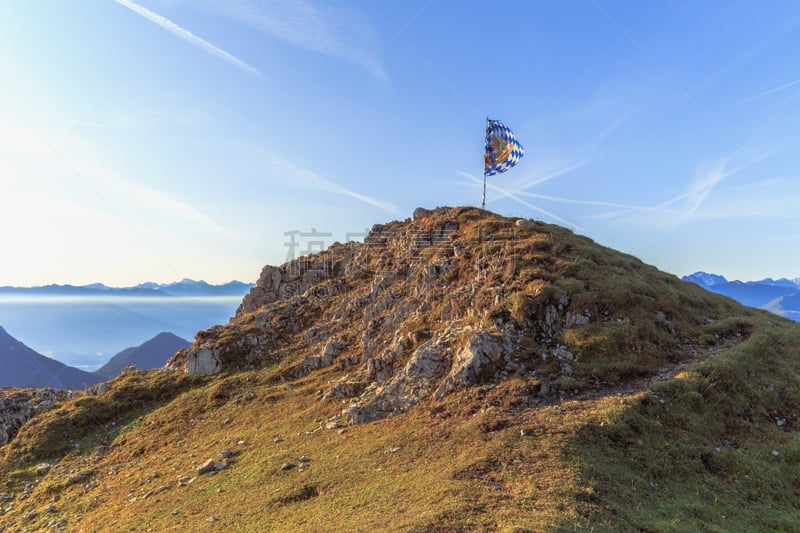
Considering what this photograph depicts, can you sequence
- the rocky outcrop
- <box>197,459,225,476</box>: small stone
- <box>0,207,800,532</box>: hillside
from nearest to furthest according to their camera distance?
<box>0,207,800,532</box>: hillside
<box>197,459,225,476</box>: small stone
the rocky outcrop

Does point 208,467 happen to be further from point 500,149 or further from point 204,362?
point 500,149

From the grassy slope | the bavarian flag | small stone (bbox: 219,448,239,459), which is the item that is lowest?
small stone (bbox: 219,448,239,459)

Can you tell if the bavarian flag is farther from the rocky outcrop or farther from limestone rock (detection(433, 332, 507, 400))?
the rocky outcrop

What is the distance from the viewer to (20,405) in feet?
105

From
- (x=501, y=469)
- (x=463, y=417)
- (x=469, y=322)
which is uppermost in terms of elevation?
(x=469, y=322)

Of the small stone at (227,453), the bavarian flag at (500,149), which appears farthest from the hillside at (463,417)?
the bavarian flag at (500,149)

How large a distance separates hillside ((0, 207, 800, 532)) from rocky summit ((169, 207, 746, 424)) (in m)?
0.17

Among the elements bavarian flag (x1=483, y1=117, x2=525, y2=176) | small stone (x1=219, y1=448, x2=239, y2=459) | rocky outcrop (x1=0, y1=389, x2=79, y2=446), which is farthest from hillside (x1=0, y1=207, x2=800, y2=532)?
bavarian flag (x1=483, y1=117, x2=525, y2=176)

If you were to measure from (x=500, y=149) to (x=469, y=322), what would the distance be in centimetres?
2344

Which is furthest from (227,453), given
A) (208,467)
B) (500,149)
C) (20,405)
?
(500,149)

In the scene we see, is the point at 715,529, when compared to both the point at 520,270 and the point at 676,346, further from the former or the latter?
the point at 520,270

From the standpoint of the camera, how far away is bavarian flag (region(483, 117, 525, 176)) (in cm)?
4159

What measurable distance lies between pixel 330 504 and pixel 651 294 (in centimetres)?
2581

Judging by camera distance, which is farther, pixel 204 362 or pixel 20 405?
pixel 204 362
